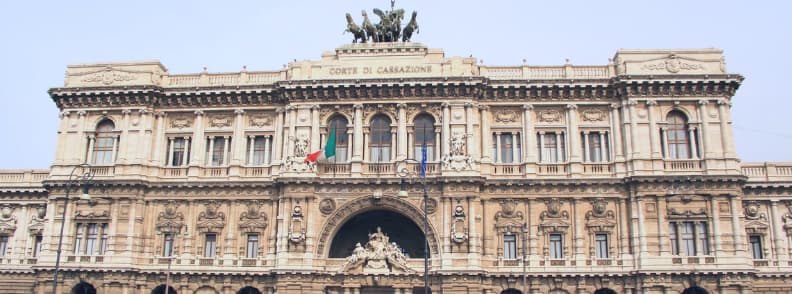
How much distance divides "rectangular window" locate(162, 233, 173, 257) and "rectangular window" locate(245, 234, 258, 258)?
15.5ft

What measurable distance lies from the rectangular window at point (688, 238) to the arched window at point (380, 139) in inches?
682

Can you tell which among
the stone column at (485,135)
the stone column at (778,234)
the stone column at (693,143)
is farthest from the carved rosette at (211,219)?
the stone column at (778,234)

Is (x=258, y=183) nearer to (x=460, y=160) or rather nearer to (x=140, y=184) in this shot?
(x=140, y=184)

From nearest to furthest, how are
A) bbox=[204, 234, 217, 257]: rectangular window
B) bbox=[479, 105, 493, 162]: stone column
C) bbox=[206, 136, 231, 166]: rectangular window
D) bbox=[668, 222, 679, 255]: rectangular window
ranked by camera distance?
bbox=[668, 222, 679, 255]: rectangular window
bbox=[479, 105, 493, 162]: stone column
bbox=[204, 234, 217, 257]: rectangular window
bbox=[206, 136, 231, 166]: rectangular window

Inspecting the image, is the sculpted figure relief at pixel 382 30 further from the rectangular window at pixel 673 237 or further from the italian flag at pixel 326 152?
the rectangular window at pixel 673 237

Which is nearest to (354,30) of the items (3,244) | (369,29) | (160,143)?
(369,29)

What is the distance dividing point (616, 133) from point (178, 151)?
26870 millimetres

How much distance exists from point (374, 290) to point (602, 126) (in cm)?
1663

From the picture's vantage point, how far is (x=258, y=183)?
1730 inches

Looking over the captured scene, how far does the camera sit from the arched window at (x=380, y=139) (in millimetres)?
44219

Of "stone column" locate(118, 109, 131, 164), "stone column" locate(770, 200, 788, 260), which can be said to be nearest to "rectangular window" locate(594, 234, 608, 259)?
"stone column" locate(770, 200, 788, 260)

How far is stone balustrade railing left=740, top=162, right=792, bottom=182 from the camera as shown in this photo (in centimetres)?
4459

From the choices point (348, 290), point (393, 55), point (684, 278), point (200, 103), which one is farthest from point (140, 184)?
point (684, 278)

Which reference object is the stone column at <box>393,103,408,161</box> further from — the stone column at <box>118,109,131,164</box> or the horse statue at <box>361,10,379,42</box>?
the stone column at <box>118,109,131,164</box>
